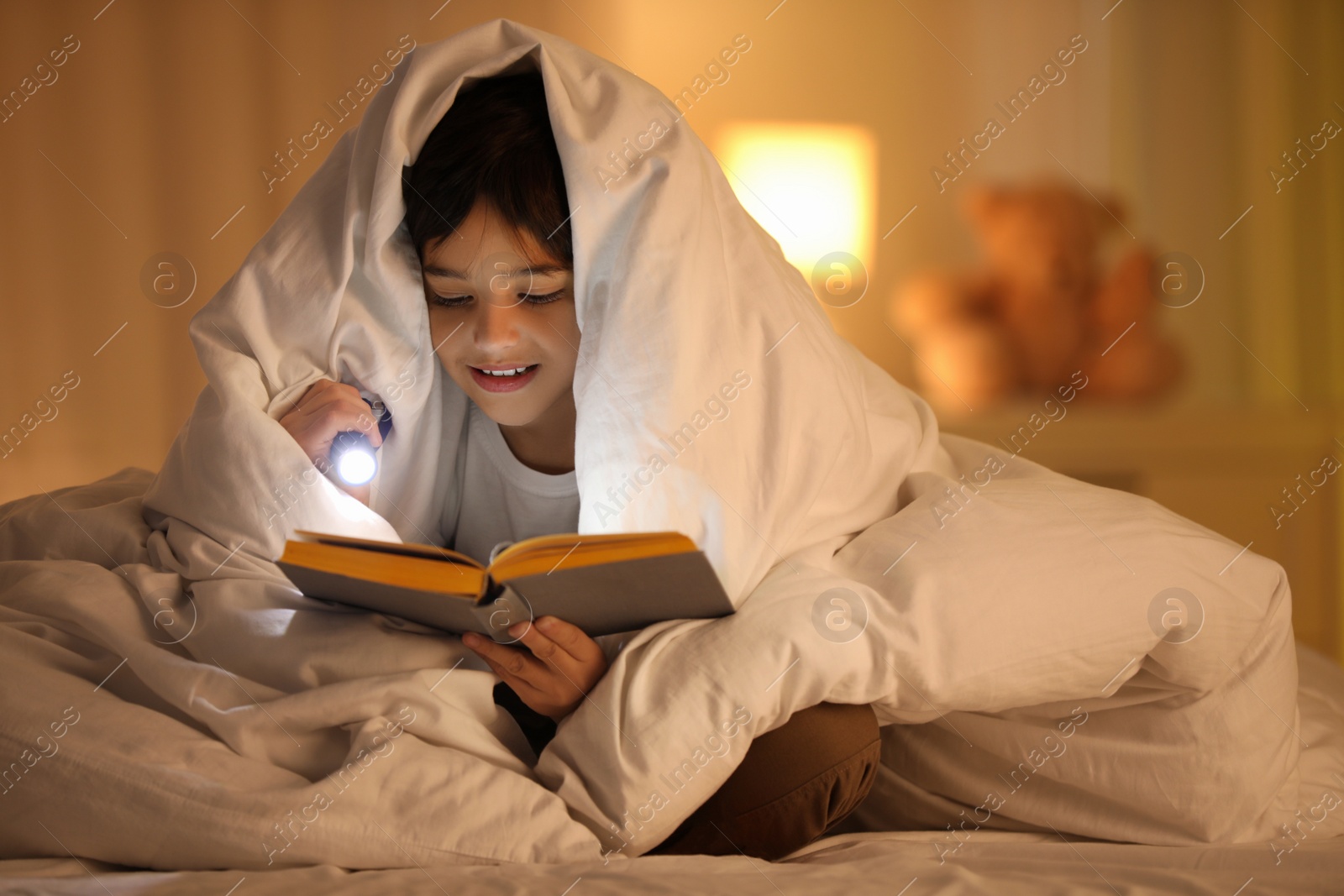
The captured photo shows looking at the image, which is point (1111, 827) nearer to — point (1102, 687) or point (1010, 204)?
point (1102, 687)

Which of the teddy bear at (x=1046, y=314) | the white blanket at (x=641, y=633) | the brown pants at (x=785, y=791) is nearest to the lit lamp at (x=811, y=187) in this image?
the teddy bear at (x=1046, y=314)

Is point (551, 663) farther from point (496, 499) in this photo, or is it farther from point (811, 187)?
point (811, 187)

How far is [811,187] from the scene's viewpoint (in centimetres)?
233

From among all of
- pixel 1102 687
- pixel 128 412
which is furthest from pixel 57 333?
pixel 1102 687

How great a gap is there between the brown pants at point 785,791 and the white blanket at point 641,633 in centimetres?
3

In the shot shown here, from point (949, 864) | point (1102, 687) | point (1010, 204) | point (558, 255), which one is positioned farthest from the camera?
point (1010, 204)

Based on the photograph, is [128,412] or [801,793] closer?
[801,793]

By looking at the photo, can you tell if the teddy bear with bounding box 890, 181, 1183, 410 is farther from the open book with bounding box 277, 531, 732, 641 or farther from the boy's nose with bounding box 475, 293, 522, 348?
the open book with bounding box 277, 531, 732, 641

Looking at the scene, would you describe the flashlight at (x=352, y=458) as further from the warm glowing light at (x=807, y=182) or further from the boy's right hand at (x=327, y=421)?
the warm glowing light at (x=807, y=182)

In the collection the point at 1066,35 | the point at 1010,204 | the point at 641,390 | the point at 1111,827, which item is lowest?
the point at 1111,827

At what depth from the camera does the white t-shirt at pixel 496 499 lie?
3.84ft

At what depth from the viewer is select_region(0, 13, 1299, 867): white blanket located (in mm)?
734

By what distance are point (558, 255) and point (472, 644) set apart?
410 mm

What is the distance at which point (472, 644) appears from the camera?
82cm
